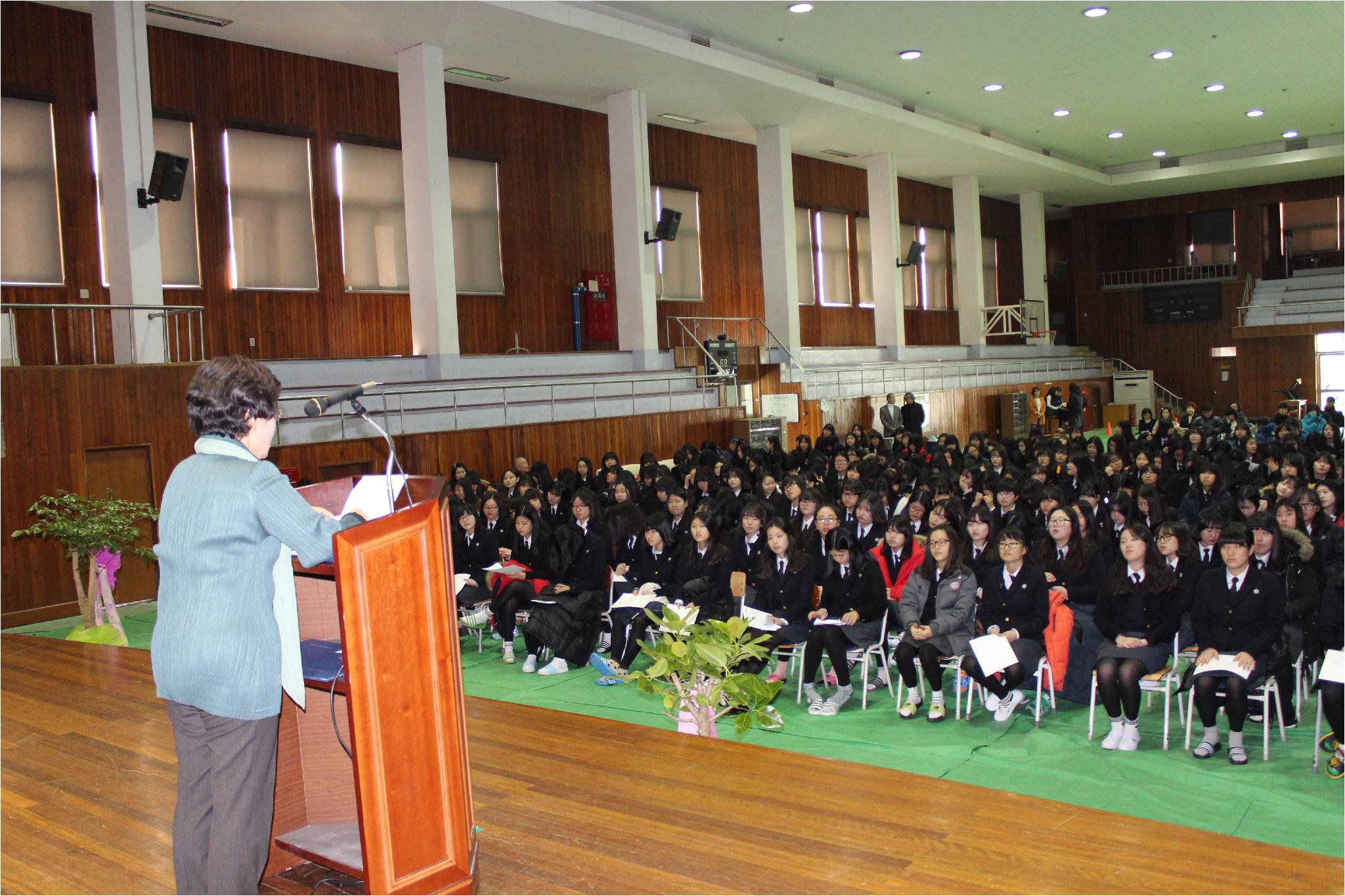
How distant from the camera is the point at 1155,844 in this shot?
10.2 ft

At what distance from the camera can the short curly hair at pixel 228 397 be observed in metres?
2.39

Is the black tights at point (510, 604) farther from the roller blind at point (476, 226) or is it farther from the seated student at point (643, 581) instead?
the roller blind at point (476, 226)

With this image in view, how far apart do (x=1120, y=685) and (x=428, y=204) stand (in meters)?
10.4

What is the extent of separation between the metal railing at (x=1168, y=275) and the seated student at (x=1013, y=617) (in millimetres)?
25901

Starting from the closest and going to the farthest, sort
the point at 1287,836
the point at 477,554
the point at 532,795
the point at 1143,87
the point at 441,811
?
the point at 441,811
the point at 532,795
the point at 1287,836
the point at 477,554
the point at 1143,87

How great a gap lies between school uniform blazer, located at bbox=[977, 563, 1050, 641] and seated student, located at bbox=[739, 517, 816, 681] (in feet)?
3.54

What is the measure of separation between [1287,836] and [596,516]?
5.19m

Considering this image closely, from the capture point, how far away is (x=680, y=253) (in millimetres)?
18812

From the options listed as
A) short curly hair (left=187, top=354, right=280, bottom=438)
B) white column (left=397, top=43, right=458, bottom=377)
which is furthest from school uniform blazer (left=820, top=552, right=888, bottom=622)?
white column (left=397, top=43, right=458, bottom=377)

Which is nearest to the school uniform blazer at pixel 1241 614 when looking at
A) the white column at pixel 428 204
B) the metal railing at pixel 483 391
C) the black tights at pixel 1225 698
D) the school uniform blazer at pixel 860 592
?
the black tights at pixel 1225 698

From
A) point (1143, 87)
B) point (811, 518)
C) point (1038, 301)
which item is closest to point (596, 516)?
point (811, 518)

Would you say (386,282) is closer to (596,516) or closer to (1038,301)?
(596,516)

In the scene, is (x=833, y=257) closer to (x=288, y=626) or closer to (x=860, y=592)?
(x=860, y=592)

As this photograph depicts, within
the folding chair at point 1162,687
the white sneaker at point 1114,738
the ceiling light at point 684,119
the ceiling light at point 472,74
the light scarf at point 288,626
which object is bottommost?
the white sneaker at point 1114,738
